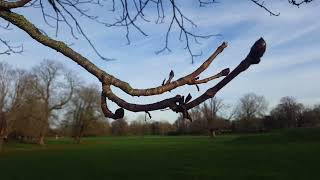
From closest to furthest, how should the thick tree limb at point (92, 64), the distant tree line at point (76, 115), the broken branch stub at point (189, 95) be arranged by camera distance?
the broken branch stub at point (189, 95)
the thick tree limb at point (92, 64)
the distant tree line at point (76, 115)

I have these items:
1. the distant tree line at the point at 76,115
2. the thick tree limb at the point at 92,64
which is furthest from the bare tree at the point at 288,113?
the thick tree limb at the point at 92,64

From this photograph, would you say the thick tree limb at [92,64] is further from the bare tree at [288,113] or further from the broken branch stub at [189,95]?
the bare tree at [288,113]

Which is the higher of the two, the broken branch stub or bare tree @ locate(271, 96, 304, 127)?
bare tree @ locate(271, 96, 304, 127)

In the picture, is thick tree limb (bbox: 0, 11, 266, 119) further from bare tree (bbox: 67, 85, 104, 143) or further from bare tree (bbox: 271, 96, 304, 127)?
bare tree (bbox: 271, 96, 304, 127)

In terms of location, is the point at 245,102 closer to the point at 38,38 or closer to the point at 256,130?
the point at 256,130

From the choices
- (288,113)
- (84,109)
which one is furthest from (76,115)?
(288,113)

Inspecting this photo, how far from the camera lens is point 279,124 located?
113m

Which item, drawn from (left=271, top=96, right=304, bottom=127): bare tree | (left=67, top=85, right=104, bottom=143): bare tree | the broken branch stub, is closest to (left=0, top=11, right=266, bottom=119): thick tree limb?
the broken branch stub

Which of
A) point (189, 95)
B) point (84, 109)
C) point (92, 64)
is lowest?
point (189, 95)

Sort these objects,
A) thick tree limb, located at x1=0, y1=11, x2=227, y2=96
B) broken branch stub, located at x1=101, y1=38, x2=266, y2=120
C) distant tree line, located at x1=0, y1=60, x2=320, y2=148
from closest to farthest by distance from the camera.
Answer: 1. broken branch stub, located at x1=101, y1=38, x2=266, y2=120
2. thick tree limb, located at x1=0, y1=11, x2=227, y2=96
3. distant tree line, located at x1=0, y1=60, x2=320, y2=148

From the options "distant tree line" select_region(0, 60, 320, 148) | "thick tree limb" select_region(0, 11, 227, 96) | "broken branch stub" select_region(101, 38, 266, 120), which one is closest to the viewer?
"broken branch stub" select_region(101, 38, 266, 120)

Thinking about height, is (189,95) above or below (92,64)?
below

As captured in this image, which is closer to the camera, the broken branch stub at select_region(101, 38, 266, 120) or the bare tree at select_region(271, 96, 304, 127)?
the broken branch stub at select_region(101, 38, 266, 120)

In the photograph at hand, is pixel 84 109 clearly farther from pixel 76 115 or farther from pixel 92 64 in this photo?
pixel 92 64
